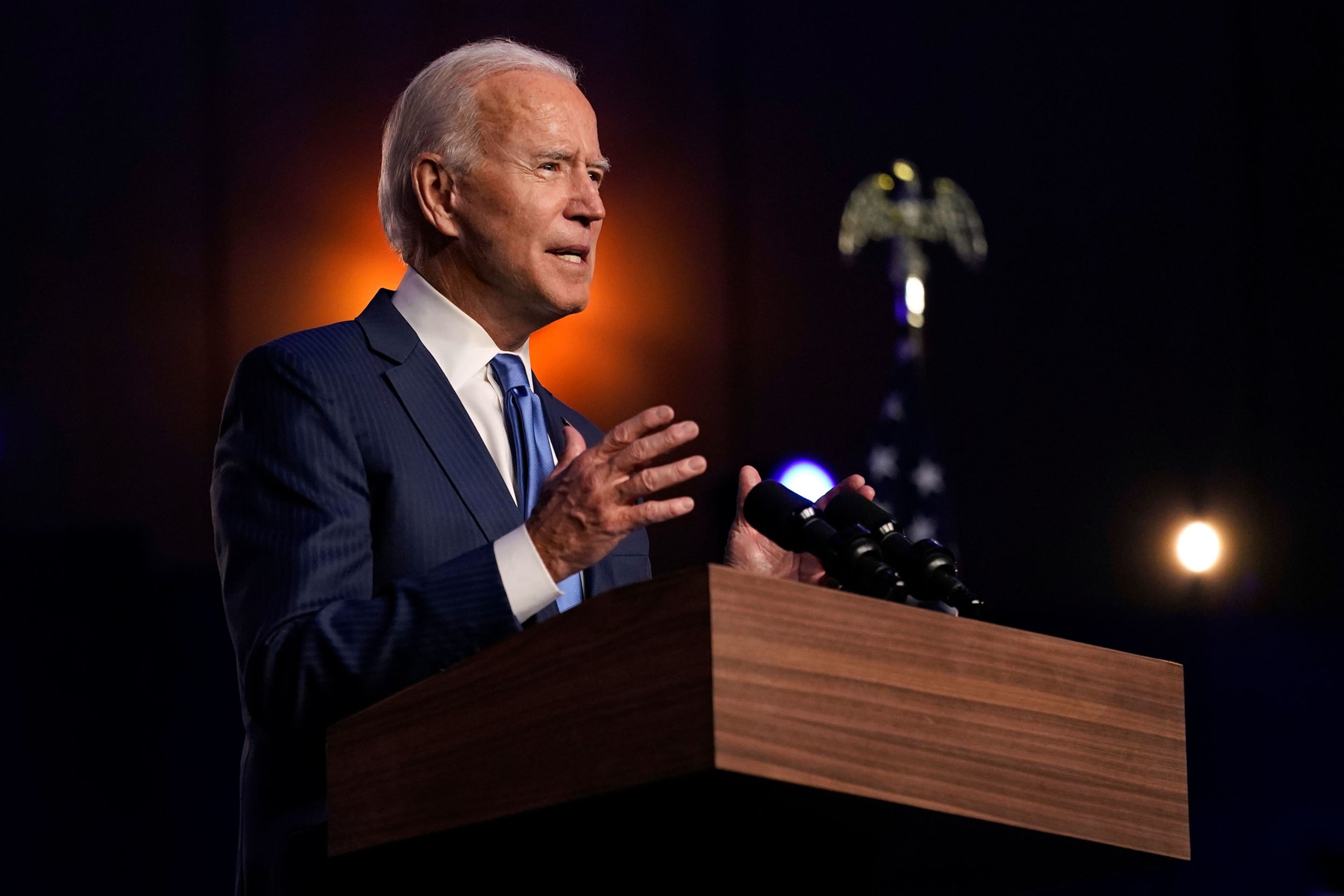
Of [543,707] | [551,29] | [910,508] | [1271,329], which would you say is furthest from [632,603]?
→ [1271,329]

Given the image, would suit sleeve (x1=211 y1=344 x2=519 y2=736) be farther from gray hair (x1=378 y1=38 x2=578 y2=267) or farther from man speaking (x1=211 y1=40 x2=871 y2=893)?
gray hair (x1=378 y1=38 x2=578 y2=267)

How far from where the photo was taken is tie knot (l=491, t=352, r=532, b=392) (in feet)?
6.79

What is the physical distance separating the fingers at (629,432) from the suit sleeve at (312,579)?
0.17 m

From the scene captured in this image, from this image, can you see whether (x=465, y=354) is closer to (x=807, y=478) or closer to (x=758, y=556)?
(x=758, y=556)

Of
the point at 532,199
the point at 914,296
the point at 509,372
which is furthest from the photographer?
the point at 914,296

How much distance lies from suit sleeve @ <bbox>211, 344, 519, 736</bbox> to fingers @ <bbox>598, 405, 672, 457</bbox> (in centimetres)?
17

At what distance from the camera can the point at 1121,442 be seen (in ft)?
15.7

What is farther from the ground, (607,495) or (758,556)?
(607,495)

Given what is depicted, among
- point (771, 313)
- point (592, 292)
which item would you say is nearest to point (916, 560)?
point (592, 292)

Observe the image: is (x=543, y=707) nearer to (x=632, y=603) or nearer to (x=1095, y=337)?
(x=632, y=603)

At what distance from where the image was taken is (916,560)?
1.52m

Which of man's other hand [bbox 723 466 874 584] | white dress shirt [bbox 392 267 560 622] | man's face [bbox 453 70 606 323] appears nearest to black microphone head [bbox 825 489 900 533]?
man's other hand [bbox 723 466 874 584]

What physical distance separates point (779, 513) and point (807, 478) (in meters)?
2.60

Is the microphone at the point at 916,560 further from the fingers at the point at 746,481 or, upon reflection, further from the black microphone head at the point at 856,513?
the fingers at the point at 746,481
